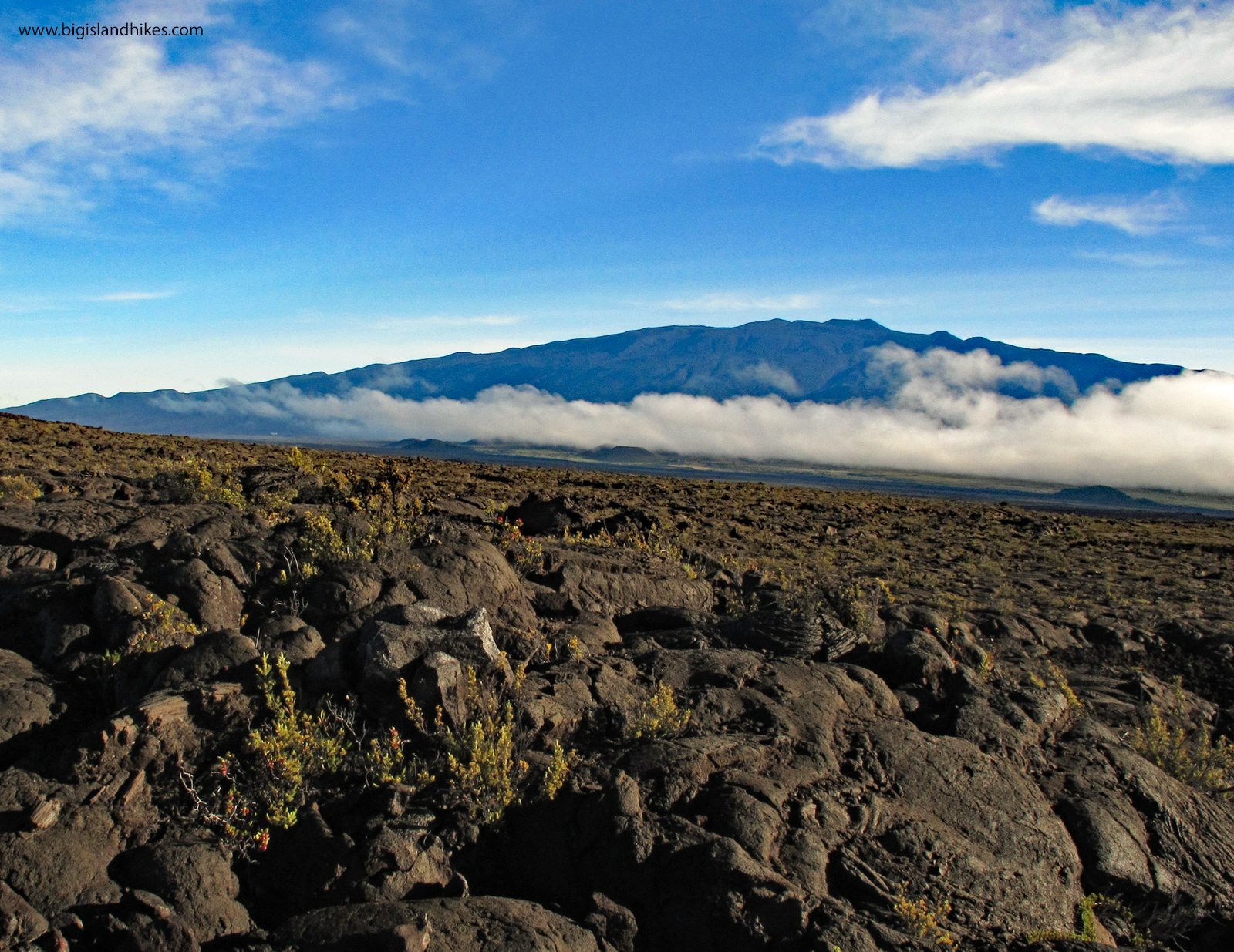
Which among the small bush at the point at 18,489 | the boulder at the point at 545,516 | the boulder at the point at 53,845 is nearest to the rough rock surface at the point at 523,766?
the boulder at the point at 53,845

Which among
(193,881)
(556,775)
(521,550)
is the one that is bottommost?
(193,881)

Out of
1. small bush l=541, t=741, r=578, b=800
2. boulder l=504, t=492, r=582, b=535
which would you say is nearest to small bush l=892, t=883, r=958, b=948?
small bush l=541, t=741, r=578, b=800

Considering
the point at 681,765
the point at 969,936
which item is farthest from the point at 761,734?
the point at 969,936

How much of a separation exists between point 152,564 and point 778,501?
27.5m

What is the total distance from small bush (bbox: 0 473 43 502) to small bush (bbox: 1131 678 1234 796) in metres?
12.0

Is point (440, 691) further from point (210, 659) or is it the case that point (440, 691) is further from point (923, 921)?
point (923, 921)

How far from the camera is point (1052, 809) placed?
5.35 meters

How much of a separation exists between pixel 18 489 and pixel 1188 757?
44.6 ft

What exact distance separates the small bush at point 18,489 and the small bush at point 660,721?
334 inches

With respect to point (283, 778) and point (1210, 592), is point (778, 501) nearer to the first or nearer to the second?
point (1210, 592)

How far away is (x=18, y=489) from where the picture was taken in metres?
10.9

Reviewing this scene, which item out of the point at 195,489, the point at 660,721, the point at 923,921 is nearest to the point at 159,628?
the point at 660,721

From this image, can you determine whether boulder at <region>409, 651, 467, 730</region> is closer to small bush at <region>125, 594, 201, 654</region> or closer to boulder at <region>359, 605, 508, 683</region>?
boulder at <region>359, 605, 508, 683</region>

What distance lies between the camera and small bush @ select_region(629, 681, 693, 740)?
17.7ft
